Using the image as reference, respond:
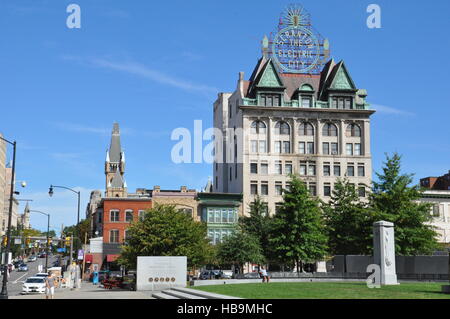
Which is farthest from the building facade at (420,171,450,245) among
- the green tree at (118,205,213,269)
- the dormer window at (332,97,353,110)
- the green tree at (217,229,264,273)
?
the green tree at (118,205,213,269)

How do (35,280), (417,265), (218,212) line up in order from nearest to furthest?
(35,280) < (417,265) < (218,212)

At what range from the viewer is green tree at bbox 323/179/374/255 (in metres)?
56.7

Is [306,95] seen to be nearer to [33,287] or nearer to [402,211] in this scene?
[402,211]

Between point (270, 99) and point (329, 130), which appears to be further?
point (329, 130)

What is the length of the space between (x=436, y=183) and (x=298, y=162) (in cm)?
3924

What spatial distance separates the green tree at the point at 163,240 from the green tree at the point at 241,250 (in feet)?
28.3

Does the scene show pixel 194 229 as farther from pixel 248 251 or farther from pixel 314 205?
pixel 314 205

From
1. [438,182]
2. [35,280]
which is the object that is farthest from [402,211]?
[438,182]

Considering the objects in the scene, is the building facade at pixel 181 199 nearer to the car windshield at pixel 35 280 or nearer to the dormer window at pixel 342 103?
the dormer window at pixel 342 103

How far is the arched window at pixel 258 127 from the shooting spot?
294 feet

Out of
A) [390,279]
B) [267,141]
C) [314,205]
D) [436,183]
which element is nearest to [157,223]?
[314,205]

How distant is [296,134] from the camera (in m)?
90.4

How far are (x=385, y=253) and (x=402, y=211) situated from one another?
1875 cm

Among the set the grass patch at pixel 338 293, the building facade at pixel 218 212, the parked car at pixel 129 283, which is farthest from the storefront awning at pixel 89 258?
the grass patch at pixel 338 293
